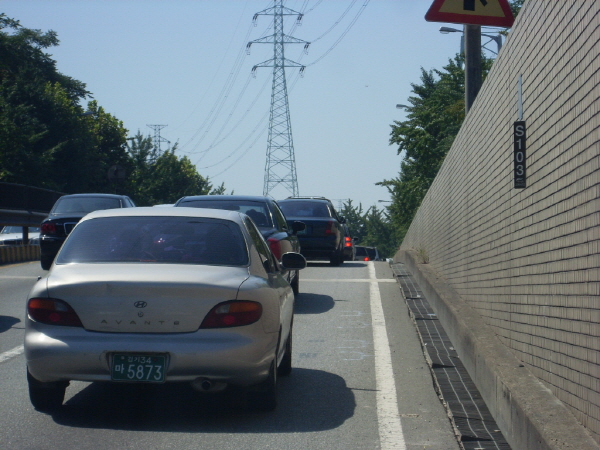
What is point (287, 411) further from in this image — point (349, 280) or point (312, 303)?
point (349, 280)

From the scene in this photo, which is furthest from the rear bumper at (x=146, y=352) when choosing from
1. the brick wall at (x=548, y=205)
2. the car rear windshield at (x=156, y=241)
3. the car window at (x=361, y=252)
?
the car window at (x=361, y=252)

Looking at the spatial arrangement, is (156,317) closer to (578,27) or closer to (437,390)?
(437,390)

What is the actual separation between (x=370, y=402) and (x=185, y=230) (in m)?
1.95

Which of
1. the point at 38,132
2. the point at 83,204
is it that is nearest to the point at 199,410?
the point at 83,204

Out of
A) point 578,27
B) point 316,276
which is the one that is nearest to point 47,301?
point 578,27

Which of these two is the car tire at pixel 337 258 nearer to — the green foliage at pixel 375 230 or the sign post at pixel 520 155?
the sign post at pixel 520 155

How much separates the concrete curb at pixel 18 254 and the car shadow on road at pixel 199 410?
55.7 feet

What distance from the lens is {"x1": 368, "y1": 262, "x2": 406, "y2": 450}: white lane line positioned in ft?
18.8

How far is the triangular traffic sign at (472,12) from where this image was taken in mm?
9336

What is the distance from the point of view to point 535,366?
19.4 ft

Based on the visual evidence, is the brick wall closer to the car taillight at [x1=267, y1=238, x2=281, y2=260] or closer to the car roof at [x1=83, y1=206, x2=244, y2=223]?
the car roof at [x1=83, y1=206, x2=244, y2=223]

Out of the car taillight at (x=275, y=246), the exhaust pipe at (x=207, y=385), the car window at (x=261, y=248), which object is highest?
the car taillight at (x=275, y=246)

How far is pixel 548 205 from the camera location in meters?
5.65

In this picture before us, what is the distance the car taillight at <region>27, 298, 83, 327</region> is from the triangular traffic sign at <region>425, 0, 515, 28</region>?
535cm
